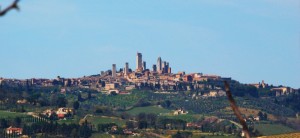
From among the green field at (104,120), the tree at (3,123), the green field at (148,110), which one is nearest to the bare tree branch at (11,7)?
the tree at (3,123)

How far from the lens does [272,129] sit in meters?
157

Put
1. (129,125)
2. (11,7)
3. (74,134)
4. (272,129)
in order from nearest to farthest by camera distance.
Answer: (11,7)
(74,134)
(129,125)
(272,129)

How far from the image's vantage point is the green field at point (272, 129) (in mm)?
150288

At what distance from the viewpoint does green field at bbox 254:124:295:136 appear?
15029 centimetres

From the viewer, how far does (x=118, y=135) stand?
13450 centimetres

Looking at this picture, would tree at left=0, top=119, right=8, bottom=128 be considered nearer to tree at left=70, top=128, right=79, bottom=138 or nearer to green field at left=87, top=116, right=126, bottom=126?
tree at left=70, top=128, right=79, bottom=138

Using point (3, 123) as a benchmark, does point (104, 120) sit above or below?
above

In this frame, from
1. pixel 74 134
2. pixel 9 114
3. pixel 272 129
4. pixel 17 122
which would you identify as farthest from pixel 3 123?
pixel 272 129

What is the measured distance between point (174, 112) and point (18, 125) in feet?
198

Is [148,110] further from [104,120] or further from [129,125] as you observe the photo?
[129,125]

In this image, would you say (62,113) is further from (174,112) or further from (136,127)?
(174,112)

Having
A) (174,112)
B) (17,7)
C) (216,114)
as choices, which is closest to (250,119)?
(216,114)

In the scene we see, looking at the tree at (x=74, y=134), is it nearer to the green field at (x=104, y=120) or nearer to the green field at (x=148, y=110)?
the green field at (x=104, y=120)

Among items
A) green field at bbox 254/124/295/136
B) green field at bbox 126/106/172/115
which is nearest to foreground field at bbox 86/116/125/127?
green field at bbox 254/124/295/136
